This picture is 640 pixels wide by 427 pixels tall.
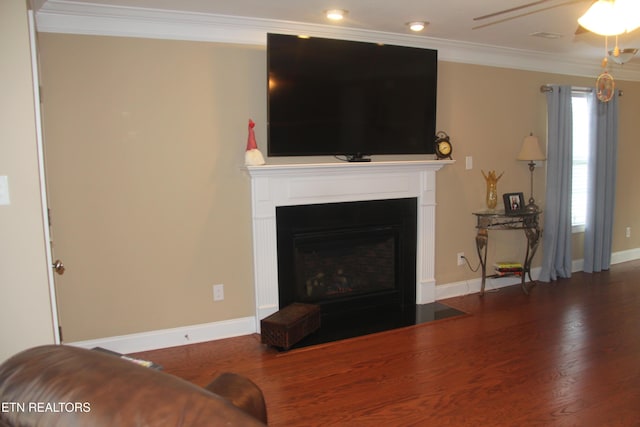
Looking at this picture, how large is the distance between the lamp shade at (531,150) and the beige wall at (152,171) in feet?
8.76

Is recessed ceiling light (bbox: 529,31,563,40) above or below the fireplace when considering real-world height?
above

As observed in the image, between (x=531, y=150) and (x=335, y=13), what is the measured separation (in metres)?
2.54

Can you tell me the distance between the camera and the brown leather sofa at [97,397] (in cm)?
94

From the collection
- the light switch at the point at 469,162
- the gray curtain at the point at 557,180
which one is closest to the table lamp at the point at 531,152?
the gray curtain at the point at 557,180

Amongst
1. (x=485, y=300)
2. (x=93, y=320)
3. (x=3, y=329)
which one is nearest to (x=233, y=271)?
(x=93, y=320)

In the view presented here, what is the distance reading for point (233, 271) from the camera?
3.53 metres

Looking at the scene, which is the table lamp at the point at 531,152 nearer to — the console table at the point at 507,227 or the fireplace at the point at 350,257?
the console table at the point at 507,227

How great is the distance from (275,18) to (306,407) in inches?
101

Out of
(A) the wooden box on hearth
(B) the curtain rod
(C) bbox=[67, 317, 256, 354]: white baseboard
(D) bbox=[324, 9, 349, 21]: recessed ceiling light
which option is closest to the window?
(B) the curtain rod

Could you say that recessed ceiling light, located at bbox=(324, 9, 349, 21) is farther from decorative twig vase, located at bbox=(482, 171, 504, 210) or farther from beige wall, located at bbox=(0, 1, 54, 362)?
decorative twig vase, located at bbox=(482, 171, 504, 210)

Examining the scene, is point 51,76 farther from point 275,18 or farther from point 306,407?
point 306,407

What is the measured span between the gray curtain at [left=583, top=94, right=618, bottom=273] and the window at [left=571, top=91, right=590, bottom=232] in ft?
0.23

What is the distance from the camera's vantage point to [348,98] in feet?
11.9

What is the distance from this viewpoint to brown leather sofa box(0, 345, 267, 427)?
94 centimetres
